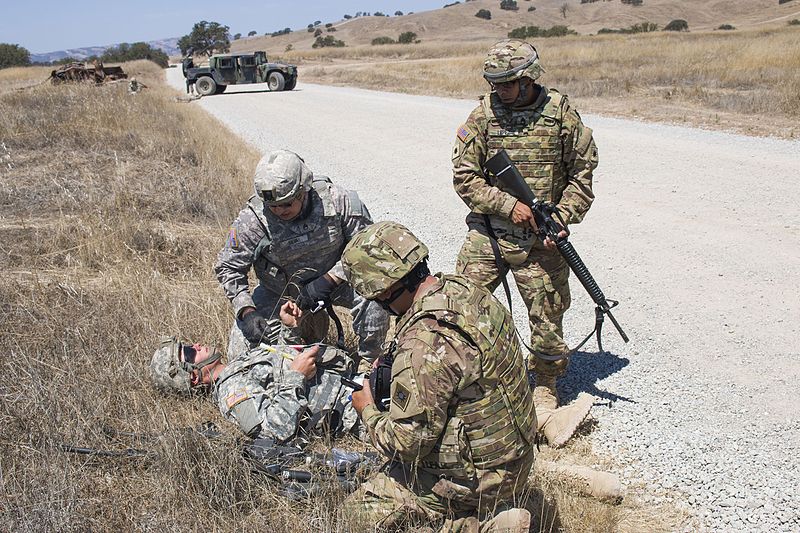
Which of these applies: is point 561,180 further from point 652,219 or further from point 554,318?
point 652,219

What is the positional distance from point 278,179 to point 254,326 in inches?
33.0

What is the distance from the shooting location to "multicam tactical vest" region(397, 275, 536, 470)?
2.07m

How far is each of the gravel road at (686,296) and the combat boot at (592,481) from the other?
0.18 metres

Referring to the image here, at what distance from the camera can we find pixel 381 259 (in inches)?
87.4

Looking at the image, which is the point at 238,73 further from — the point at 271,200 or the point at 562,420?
the point at 562,420

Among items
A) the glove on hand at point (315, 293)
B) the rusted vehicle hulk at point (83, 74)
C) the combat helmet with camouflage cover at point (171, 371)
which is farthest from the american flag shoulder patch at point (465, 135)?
the rusted vehicle hulk at point (83, 74)

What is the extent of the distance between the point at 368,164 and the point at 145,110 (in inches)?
271

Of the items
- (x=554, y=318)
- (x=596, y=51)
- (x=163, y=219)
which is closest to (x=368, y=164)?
(x=163, y=219)

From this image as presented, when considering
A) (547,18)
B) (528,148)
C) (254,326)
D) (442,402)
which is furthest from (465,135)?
(547,18)

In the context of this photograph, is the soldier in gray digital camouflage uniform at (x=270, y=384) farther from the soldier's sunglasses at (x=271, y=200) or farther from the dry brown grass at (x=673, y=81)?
the dry brown grass at (x=673, y=81)

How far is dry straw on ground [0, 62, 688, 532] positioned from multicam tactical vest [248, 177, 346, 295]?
0.66 metres

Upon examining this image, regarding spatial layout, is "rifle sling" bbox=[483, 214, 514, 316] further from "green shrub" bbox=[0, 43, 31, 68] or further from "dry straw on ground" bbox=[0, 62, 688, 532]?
"green shrub" bbox=[0, 43, 31, 68]

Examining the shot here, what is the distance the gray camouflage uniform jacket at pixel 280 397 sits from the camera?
10.0 feet

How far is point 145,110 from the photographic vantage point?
1438 cm
